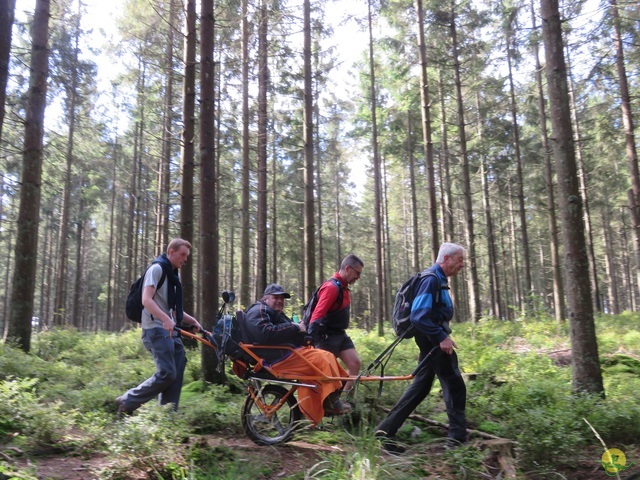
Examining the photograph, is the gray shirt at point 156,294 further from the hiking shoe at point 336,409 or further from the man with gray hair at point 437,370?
the man with gray hair at point 437,370

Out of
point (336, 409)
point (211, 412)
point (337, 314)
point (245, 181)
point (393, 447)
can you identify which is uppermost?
point (245, 181)

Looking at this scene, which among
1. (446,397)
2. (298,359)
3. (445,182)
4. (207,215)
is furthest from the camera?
(445,182)

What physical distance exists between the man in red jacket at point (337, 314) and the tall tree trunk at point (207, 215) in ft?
7.20

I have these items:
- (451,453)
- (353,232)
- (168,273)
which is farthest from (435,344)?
(353,232)

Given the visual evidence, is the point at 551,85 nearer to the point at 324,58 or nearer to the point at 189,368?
the point at 189,368

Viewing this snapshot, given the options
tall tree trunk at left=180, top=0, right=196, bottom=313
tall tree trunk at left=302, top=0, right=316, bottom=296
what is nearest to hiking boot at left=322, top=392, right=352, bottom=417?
tall tree trunk at left=180, top=0, right=196, bottom=313

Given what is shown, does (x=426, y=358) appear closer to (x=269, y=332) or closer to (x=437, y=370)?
(x=437, y=370)

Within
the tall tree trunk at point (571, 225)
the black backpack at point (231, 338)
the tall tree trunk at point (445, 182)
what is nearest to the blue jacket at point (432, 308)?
the black backpack at point (231, 338)

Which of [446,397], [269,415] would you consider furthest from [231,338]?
[446,397]

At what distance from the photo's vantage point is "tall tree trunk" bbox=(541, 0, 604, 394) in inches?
229

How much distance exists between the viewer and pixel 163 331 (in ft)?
16.5

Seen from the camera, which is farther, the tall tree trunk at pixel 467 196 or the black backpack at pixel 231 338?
the tall tree trunk at pixel 467 196

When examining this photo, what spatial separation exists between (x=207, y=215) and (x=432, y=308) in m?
4.15

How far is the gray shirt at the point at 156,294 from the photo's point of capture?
4910mm
